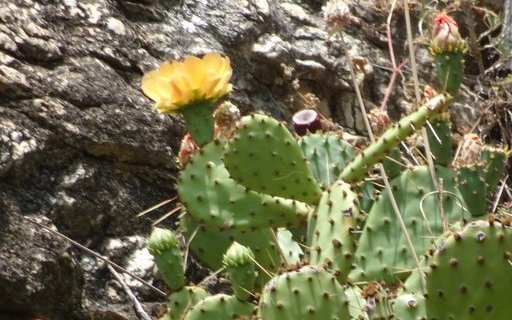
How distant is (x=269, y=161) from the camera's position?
2.45 metres

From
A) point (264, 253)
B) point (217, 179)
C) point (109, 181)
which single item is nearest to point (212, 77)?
point (217, 179)

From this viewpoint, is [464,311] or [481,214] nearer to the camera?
[464,311]

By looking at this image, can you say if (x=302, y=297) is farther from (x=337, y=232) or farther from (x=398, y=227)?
(x=398, y=227)

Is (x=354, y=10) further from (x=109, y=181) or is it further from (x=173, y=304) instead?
(x=173, y=304)

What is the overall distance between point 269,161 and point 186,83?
0.76 feet

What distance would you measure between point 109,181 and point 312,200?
2.17ft

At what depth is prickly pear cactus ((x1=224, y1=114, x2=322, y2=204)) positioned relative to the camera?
2414mm

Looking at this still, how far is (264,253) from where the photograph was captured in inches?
103

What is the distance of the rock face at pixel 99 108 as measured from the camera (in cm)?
265

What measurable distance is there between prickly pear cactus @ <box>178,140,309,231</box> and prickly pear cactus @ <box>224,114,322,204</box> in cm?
4

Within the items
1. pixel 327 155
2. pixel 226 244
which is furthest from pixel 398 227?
pixel 226 244

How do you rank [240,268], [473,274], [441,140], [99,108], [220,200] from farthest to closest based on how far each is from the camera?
[99,108] → [441,140] → [220,200] → [240,268] → [473,274]

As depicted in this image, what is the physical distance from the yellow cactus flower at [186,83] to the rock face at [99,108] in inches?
18.3

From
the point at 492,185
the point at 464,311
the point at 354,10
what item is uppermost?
the point at 464,311
